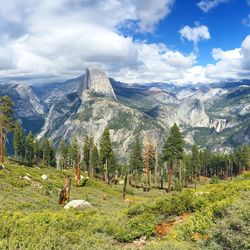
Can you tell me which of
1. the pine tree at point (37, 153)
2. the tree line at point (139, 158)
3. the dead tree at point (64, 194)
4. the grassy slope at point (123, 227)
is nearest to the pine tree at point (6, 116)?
the tree line at point (139, 158)

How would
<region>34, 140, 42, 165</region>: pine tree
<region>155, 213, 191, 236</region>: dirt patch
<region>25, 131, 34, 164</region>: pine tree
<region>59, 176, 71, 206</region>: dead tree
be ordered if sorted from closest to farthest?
<region>155, 213, 191, 236</region>: dirt patch → <region>59, 176, 71, 206</region>: dead tree → <region>25, 131, 34, 164</region>: pine tree → <region>34, 140, 42, 165</region>: pine tree

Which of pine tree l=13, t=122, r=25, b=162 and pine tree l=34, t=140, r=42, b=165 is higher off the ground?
pine tree l=13, t=122, r=25, b=162

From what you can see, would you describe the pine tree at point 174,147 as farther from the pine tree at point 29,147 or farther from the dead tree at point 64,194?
the pine tree at point 29,147

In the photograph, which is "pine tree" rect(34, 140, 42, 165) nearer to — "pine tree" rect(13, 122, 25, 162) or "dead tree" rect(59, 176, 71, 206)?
"pine tree" rect(13, 122, 25, 162)

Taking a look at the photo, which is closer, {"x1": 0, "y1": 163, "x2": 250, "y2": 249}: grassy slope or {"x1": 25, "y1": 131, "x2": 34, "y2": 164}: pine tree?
{"x1": 0, "y1": 163, "x2": 250, "y2": 249}: grassy slope

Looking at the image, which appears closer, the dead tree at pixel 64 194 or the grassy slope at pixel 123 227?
the grassy slope at pixel 123 227

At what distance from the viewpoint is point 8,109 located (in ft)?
235

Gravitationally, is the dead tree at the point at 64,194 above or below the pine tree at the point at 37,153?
above

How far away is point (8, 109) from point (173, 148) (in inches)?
1552

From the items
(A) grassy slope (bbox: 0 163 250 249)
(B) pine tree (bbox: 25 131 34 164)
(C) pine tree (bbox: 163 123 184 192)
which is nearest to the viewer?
(A) grassy slope (bbox: 0 163 250 249)

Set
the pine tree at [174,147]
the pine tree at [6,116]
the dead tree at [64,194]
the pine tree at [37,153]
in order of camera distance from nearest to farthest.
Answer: the dead tree at [64,194] → the pine tree at [6,116] → the pine tree at [174,147] → the pine tree at [37,153]

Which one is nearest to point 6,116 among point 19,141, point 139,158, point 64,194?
point 64,194

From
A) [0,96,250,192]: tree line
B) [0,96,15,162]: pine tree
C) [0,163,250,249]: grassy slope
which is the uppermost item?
[0,96,15,162]: pine tree

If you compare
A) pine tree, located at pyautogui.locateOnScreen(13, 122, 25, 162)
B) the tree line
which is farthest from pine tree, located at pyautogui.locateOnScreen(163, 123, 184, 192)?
pine tree, located at pyautogui.locateOnScreen(13, 122, 25, 162)
